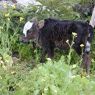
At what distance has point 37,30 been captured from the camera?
7188 mm

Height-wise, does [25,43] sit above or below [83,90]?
below

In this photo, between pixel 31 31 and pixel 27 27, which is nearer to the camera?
pixel 31 31

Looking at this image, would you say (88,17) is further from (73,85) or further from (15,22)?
(73,85)

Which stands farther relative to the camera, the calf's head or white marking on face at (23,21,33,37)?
white marking on face at (23,21,33,37)

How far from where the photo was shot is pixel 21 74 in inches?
204

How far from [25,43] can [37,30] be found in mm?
770

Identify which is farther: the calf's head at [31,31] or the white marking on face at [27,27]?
the white marking on face at [27,27]

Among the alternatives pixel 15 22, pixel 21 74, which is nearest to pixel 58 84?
pixel 21 74

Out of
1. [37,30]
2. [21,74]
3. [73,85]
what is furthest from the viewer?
[37,30]

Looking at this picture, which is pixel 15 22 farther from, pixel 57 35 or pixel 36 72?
pixel 36 72

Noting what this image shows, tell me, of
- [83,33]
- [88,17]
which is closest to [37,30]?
[83,33]

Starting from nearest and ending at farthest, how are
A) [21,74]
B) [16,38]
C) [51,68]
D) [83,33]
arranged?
[51,68] < [21,74] < [83,33] < [16,38]

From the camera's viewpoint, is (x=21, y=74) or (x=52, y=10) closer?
(x=21, y=74)

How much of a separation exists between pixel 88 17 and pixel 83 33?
6.29 feet
